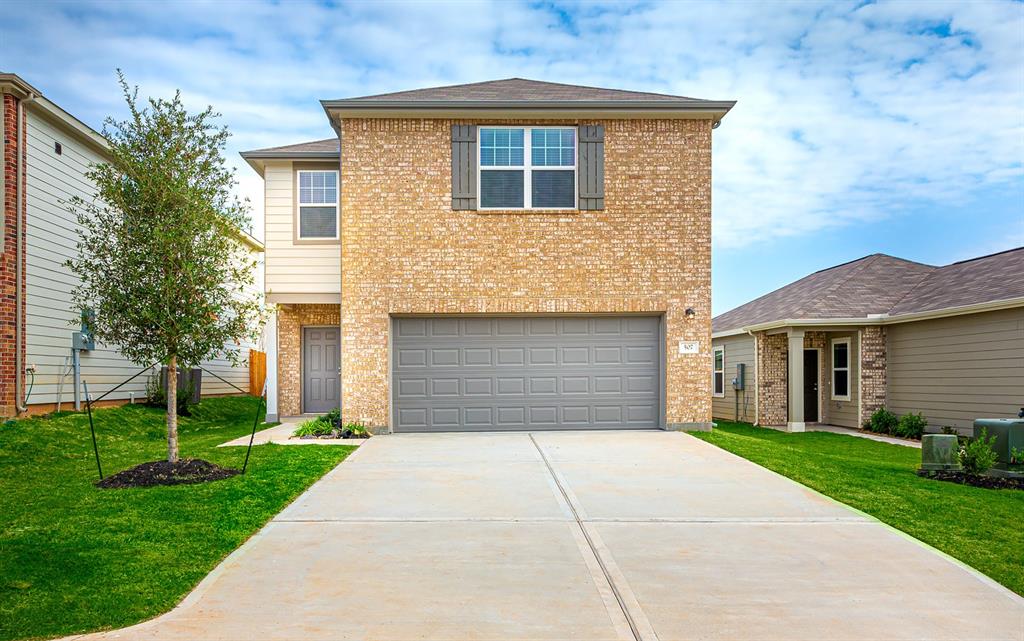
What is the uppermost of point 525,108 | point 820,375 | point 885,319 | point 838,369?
point 525,108

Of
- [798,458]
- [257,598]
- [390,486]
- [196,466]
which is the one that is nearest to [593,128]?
[798,458]

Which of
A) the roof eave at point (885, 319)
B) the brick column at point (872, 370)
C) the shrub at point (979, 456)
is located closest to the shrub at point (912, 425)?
the brick column at point (872, 370)

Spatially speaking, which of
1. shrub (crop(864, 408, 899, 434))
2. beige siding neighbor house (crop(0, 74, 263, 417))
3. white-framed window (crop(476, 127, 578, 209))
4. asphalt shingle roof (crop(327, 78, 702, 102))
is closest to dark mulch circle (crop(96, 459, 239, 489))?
beige siding neighbor house (crop(0, 74, 263, 417))

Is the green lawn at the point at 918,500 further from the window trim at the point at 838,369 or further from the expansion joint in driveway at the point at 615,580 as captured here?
the window trim at the point at 838,369

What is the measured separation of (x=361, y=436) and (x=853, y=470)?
822 centimetres

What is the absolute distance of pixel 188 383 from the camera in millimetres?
18188

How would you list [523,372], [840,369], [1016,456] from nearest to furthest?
1. [1016,456]
2. [523,372]
3. [840,369]

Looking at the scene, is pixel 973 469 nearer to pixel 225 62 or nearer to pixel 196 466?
pixel 196 466

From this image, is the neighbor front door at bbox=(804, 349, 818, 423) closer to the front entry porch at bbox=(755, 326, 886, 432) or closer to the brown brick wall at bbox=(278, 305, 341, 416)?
the front entry porch at bbox=(755, 326, 886, 432)

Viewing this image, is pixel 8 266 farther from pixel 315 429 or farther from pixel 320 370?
pixel 320 370

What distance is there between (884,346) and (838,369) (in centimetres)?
146

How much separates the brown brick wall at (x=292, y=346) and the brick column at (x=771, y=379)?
435 inches

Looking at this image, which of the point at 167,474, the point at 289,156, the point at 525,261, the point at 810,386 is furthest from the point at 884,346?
the point at 167,474

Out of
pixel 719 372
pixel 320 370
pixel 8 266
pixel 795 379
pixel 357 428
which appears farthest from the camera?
pixel 719 372
